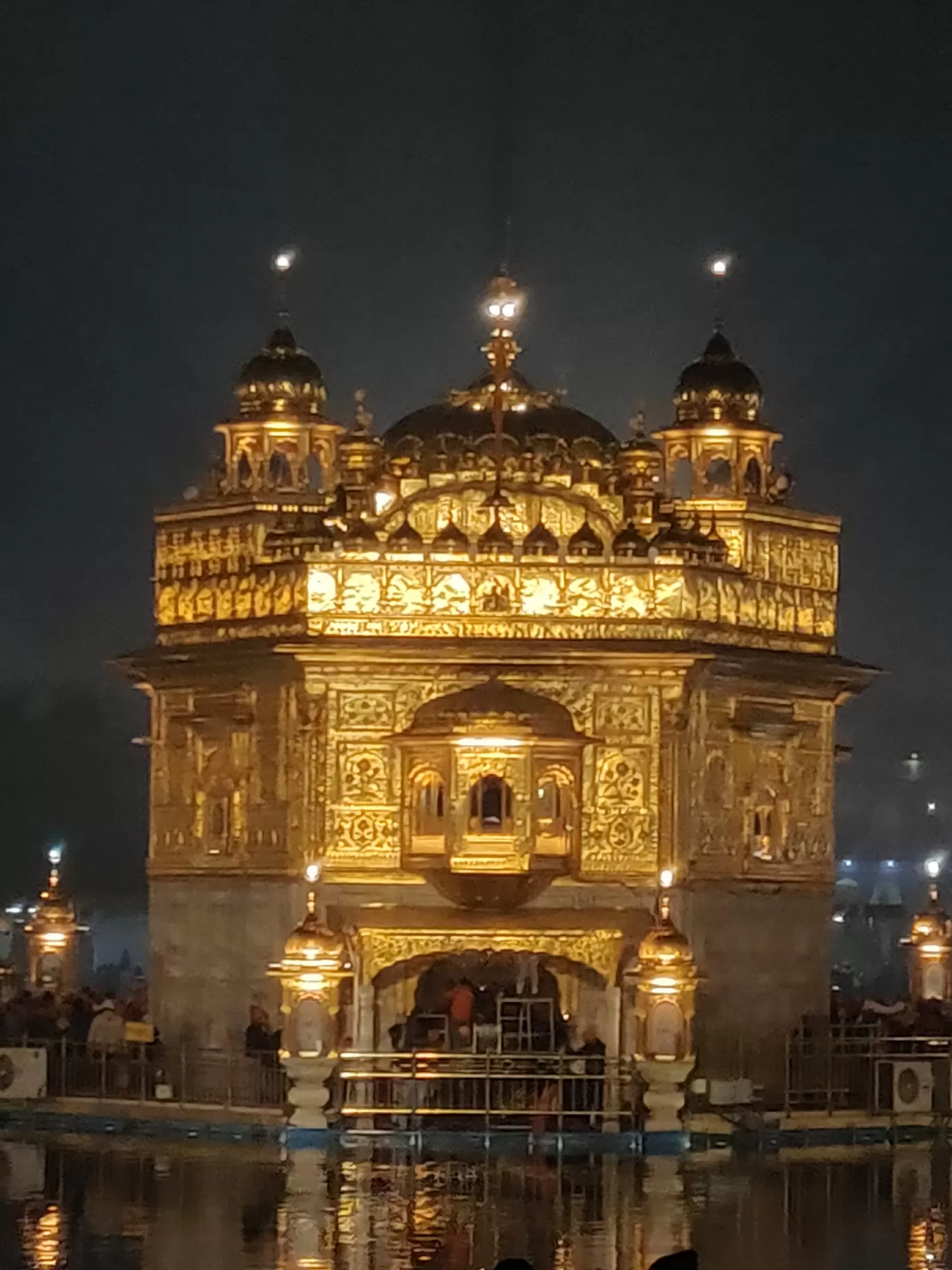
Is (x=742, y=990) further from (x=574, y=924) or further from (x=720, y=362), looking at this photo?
(x=720, y=362)

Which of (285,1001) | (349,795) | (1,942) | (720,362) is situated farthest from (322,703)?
(1,942)

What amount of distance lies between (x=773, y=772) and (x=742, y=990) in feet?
8.13

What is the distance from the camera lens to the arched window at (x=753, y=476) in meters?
46.7

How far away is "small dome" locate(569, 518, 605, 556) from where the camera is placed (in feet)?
141

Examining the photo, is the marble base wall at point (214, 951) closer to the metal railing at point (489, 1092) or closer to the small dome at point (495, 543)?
the metal railing at point (489, 1092)

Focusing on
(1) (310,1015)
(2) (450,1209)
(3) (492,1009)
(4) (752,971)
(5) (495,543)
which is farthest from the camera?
Result: (4) (752,971)

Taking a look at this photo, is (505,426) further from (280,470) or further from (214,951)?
(214,951)

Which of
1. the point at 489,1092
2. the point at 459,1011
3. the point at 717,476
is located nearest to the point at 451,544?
the point at 459,1011

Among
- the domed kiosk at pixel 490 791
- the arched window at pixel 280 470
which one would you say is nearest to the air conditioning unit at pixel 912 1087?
the domed kiosk at pixel 490 791

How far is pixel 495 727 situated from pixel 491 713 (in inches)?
5.8

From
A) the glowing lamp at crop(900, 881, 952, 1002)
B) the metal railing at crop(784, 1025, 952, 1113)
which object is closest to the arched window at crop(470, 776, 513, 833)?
the metal railing at crop(784, 1025, 952, 1113)

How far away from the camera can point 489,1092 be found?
3975 centimetres

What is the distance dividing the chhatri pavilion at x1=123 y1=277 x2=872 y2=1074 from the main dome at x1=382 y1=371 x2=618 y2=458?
0.04 m

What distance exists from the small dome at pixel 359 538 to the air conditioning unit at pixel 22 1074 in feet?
20.7
